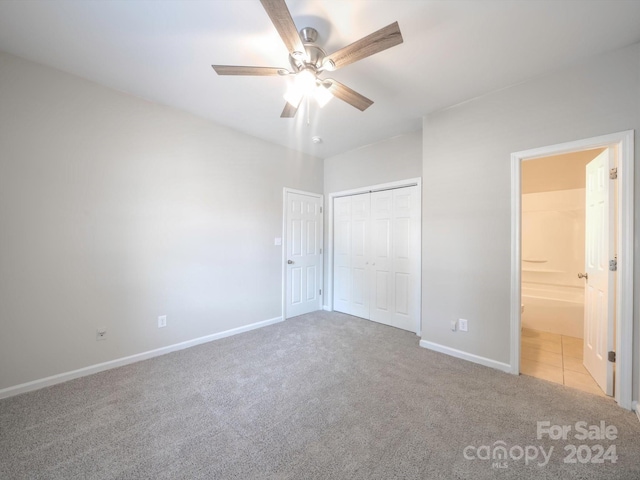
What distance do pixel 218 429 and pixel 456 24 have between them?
10.2 ft

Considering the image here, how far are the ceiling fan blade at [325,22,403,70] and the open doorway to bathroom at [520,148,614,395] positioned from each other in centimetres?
291

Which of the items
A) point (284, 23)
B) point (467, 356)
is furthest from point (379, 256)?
point (284, 23)

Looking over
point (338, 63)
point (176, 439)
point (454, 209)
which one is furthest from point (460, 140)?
point (176, 439)

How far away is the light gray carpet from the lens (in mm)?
1318

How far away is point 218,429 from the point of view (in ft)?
5.23

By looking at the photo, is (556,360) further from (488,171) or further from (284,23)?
(284,23)

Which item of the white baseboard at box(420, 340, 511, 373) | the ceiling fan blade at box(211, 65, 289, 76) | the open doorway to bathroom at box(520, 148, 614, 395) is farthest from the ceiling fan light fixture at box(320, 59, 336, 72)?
the open doorway to bathroom at box(520, 148, 614, 395)

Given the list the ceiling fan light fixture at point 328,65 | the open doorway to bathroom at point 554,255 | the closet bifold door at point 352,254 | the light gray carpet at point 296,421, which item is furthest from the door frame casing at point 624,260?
the closet bifold door at point 352,254

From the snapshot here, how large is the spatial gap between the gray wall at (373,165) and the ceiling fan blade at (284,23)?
2.19m

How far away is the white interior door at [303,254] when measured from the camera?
3.87 m

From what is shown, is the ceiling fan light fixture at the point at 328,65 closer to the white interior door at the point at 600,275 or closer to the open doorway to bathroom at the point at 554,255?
the white interior door at the point at 600,275

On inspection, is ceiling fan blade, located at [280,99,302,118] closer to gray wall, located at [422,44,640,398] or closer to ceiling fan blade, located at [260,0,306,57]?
ceiling fan blade, located at [260,0,306,57]

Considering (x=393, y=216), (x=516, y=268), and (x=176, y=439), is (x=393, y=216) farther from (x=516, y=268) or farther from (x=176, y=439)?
(x=176, y=439)

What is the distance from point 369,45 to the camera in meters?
1.40
